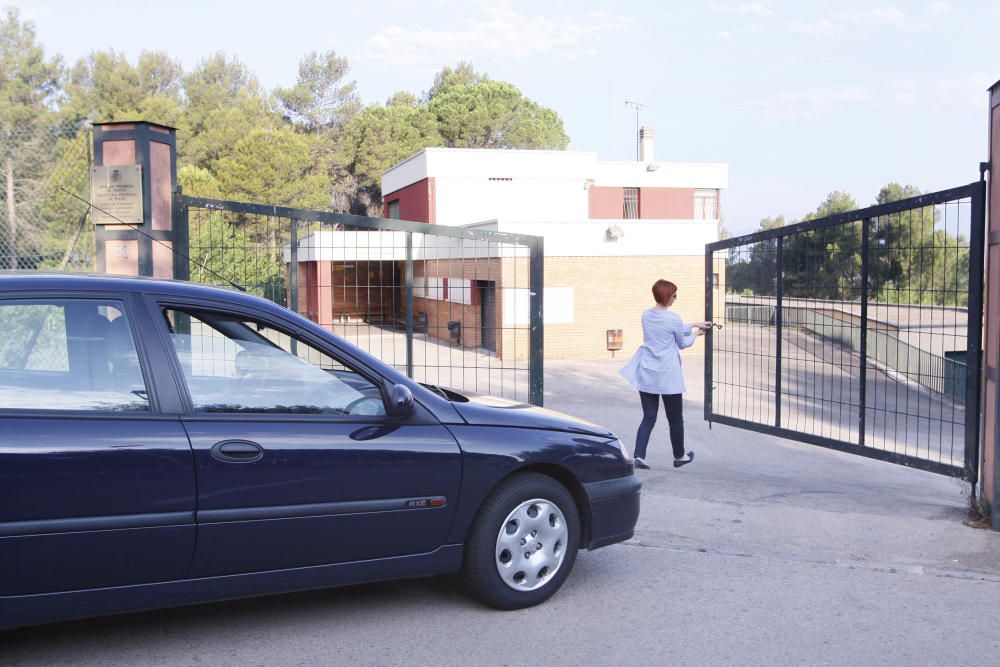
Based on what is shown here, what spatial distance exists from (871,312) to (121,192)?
7.14 m

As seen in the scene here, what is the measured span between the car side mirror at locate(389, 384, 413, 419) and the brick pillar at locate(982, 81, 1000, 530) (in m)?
4.25

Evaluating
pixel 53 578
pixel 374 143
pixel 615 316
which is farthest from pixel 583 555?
pixel 374 143

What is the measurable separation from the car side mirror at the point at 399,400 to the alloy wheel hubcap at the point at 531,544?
2.66ft

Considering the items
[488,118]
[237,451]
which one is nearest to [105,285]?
[237,451]

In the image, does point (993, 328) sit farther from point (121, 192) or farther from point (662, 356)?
point (121, 192)

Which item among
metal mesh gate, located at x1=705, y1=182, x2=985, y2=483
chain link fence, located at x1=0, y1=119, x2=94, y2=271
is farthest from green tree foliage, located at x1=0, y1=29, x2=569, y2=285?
metal mesh gate, located at x1=705, y1=182, x2=985, y2=483

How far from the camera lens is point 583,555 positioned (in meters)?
6.07

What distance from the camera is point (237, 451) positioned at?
421 cm

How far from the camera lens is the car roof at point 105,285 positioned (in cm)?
414

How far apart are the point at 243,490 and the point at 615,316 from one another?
25.4 m

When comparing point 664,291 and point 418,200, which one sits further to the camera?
point 418,200

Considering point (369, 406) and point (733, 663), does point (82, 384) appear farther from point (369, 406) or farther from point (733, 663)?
point (733, 663)

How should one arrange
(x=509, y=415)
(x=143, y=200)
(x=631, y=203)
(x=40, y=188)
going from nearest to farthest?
(x=509, y=415) < (x=143, y=200) < (x=40, y=188) < (x=631, y=203)

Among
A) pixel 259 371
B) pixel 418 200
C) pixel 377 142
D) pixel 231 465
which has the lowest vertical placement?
pixel 231 465
